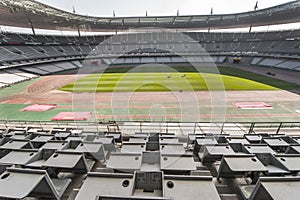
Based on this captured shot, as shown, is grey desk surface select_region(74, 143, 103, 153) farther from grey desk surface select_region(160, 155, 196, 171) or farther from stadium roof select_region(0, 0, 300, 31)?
stadium roof select_region(0, 0, 300, 31)

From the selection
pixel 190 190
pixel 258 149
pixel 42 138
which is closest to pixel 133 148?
pixel 190 190

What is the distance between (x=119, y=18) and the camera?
49531mm

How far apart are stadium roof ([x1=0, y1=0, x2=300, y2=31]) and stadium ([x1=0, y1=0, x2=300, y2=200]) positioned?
412mm

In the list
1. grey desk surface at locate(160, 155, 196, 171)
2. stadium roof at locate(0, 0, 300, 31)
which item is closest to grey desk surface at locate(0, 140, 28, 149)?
grey desk surface at locate(160, 155, 196, 171)

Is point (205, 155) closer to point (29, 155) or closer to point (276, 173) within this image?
point (276, 173)

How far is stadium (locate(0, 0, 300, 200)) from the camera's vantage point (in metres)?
3.24

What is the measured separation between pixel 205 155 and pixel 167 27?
61466 mm

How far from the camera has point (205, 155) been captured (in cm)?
509

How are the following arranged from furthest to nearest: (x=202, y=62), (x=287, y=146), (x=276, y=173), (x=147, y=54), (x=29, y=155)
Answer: (x=147, y=54) < (x=202, y=62) < (x=287, y=146) < (x=29, y=155) < (x=276, y=173)

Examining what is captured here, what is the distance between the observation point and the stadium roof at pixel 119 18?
30.6m

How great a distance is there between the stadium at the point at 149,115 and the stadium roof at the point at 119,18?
0.41m

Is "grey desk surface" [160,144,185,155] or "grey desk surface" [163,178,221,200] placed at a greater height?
"grey desk surface" [163,178,221,200]

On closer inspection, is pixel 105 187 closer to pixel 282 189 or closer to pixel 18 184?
pixel 18 184

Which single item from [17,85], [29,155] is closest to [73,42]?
[17,85]
